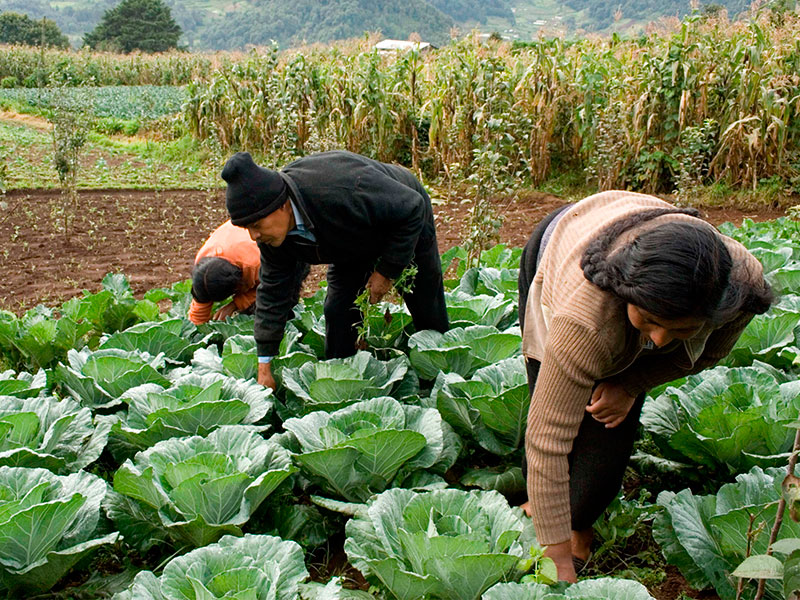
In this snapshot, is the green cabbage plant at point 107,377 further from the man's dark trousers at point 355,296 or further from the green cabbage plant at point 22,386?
the man's dark trousers at point 355,296

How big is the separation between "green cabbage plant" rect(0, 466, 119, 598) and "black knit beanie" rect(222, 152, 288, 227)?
0.99 m

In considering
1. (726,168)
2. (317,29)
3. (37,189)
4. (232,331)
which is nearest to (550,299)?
(232,331)

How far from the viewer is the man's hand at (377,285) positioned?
118 inches

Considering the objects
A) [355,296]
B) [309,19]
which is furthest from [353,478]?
[309,19]

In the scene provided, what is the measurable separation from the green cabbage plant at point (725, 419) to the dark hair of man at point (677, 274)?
87 centimetres

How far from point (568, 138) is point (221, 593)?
8.88 metres

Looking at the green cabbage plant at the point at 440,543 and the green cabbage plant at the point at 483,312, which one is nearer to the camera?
the green cabbage plant at the point at 440,543

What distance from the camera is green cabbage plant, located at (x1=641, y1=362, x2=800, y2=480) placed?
7.42 ft

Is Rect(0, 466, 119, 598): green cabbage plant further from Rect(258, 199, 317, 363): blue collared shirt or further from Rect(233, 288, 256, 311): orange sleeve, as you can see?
Rect(233, 288, 256, 311): orange sleeve

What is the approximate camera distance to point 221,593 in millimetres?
1687

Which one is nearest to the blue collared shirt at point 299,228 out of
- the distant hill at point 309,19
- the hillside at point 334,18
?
the hillside at point 334,18

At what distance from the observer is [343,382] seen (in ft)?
→ 8.53

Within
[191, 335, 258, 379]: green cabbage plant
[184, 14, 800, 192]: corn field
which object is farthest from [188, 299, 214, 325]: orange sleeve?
[184, 14, 800, 192]: corn field

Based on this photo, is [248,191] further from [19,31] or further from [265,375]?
[19,31]
